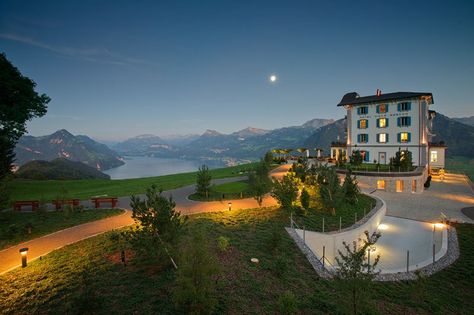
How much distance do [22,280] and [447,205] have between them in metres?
32.4

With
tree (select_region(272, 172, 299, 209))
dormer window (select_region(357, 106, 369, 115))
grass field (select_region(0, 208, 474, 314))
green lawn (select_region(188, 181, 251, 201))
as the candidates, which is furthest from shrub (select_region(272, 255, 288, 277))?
dormer window (select_region(357, 106, 369, 115))

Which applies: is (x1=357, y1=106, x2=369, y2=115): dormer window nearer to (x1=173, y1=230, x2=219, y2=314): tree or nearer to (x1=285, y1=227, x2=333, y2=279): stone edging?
(x1=285, y1=227, x2=333, y2=279): stone edging

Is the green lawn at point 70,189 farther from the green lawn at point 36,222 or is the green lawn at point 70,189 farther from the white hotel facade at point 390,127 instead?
the white hotel facade at point 390,127

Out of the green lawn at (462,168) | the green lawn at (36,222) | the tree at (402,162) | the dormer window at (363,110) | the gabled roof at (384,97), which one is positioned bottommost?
the green lawn at (462,168)

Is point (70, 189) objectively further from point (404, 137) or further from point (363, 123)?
point (404, 137)

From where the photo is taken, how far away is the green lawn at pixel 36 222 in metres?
13.0

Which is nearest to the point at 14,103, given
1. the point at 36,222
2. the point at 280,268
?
the point at 36,222

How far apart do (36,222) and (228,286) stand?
1565 cm

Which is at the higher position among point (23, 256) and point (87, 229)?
point (23, 256)

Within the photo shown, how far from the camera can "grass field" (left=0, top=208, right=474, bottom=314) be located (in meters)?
7.00

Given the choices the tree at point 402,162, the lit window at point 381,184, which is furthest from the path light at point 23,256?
the tree at point 402,162

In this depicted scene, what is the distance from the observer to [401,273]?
456 inches

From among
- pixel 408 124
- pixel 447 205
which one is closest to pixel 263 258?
pixel 447 205

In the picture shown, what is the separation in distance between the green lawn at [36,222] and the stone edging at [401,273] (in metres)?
14.1
